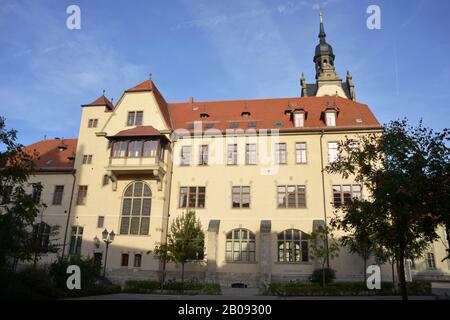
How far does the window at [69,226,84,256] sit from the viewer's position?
3152cm

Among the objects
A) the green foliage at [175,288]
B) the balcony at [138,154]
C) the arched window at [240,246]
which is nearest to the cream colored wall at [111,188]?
the balcony at [138,154]

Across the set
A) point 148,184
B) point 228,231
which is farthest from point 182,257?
point 148,184

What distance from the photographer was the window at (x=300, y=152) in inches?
1254

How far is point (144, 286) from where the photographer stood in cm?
2459

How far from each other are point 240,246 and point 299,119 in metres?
13.0

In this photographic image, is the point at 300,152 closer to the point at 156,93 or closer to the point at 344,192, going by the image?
the point at 344,192

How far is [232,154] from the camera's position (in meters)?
32.9

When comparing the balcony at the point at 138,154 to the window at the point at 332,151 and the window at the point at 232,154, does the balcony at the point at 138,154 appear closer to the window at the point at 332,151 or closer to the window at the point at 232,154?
the window at the point at 232,154

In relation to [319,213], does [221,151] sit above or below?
above

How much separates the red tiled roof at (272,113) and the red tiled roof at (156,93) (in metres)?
0.80

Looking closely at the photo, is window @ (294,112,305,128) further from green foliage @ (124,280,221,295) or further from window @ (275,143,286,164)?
green foliage @ (124,280,221,295)

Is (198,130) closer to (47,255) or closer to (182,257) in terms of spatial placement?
(182,257)

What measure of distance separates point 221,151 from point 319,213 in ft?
34.3
